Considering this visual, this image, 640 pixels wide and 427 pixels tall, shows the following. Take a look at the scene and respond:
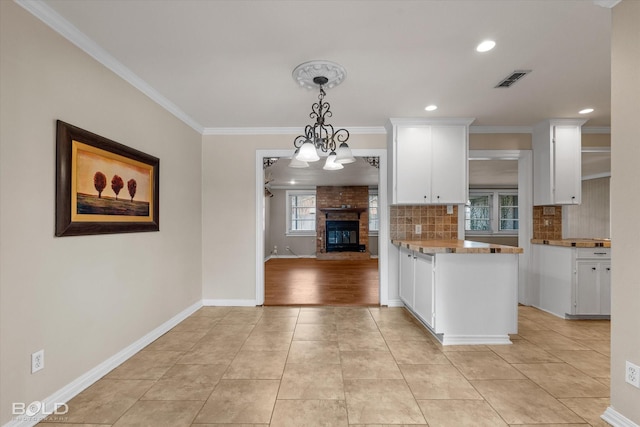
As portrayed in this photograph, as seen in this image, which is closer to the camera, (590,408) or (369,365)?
(590,408)

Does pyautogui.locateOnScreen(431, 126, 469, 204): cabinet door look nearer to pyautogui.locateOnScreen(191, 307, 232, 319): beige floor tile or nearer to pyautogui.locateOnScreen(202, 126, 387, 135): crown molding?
pyautogui.locateOnScreen(202, 126, 387, 135): crown molding

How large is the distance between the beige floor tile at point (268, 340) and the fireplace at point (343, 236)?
614 cm

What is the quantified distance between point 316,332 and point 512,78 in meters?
3.03

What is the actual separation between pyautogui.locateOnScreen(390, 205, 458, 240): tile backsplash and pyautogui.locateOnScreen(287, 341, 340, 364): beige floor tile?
1.97m

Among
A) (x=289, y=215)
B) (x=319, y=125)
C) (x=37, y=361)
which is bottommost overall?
(x=37, y=361)

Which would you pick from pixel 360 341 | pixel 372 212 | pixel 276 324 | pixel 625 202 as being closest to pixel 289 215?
pixel 372 212

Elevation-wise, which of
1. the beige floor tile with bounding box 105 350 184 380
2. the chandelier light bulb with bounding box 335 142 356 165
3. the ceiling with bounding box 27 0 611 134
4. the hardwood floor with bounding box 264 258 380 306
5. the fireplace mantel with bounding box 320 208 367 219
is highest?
the ceiling with bounding box 27 0 611 134

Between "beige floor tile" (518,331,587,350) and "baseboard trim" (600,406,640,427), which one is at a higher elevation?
"baseboard trim" (600,406,640,427)

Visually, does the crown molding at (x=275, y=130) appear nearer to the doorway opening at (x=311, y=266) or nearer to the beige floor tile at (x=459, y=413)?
the doorway opening at (x=311, y=266)

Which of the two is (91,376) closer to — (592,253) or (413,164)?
(413,164)

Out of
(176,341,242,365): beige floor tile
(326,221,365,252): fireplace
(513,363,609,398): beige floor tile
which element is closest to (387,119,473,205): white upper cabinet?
(513,363,609,398): beige floor tile

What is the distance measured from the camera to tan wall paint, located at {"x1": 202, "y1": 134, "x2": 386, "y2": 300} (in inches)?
166

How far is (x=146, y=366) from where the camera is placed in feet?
8.15

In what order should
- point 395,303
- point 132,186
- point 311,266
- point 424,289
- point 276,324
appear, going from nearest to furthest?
point 132,186
point 424,289
point 276,324
point 395,303
point 311,266
